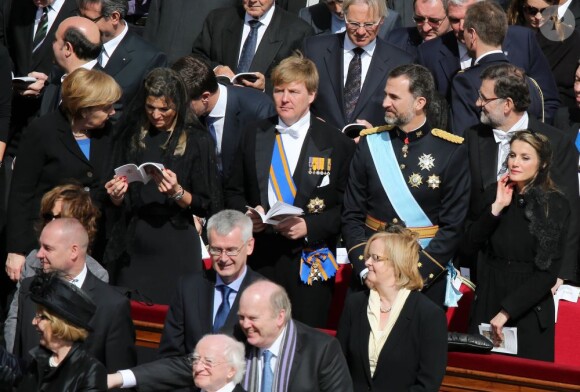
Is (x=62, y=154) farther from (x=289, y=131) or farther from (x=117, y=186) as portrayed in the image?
(x=289, y=131)

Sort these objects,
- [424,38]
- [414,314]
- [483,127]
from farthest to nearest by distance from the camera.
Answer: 1. [424,38]
2. [483,127]
3. [414,314]

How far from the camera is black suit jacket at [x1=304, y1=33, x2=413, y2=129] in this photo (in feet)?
31.5

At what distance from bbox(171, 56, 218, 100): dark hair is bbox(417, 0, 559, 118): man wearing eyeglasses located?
1.91m

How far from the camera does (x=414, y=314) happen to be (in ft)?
23.9

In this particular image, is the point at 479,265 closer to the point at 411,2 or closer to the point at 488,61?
the point at 488,61

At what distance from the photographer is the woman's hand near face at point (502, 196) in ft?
26.8

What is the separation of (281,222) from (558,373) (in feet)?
6.63

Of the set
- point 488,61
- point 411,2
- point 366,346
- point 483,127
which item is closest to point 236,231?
point 366,346

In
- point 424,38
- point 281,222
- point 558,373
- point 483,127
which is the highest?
point 424,38

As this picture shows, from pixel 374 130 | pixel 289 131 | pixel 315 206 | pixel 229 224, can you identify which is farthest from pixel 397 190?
pixel 229 224

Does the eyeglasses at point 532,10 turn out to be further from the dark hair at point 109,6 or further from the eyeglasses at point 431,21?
the dark hair at point 109,6

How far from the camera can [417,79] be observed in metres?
8.37

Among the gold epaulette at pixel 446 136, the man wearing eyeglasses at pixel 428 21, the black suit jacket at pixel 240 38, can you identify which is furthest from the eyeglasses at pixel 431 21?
the gold epaulette at pixel 446 136

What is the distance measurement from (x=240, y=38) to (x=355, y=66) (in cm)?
133
